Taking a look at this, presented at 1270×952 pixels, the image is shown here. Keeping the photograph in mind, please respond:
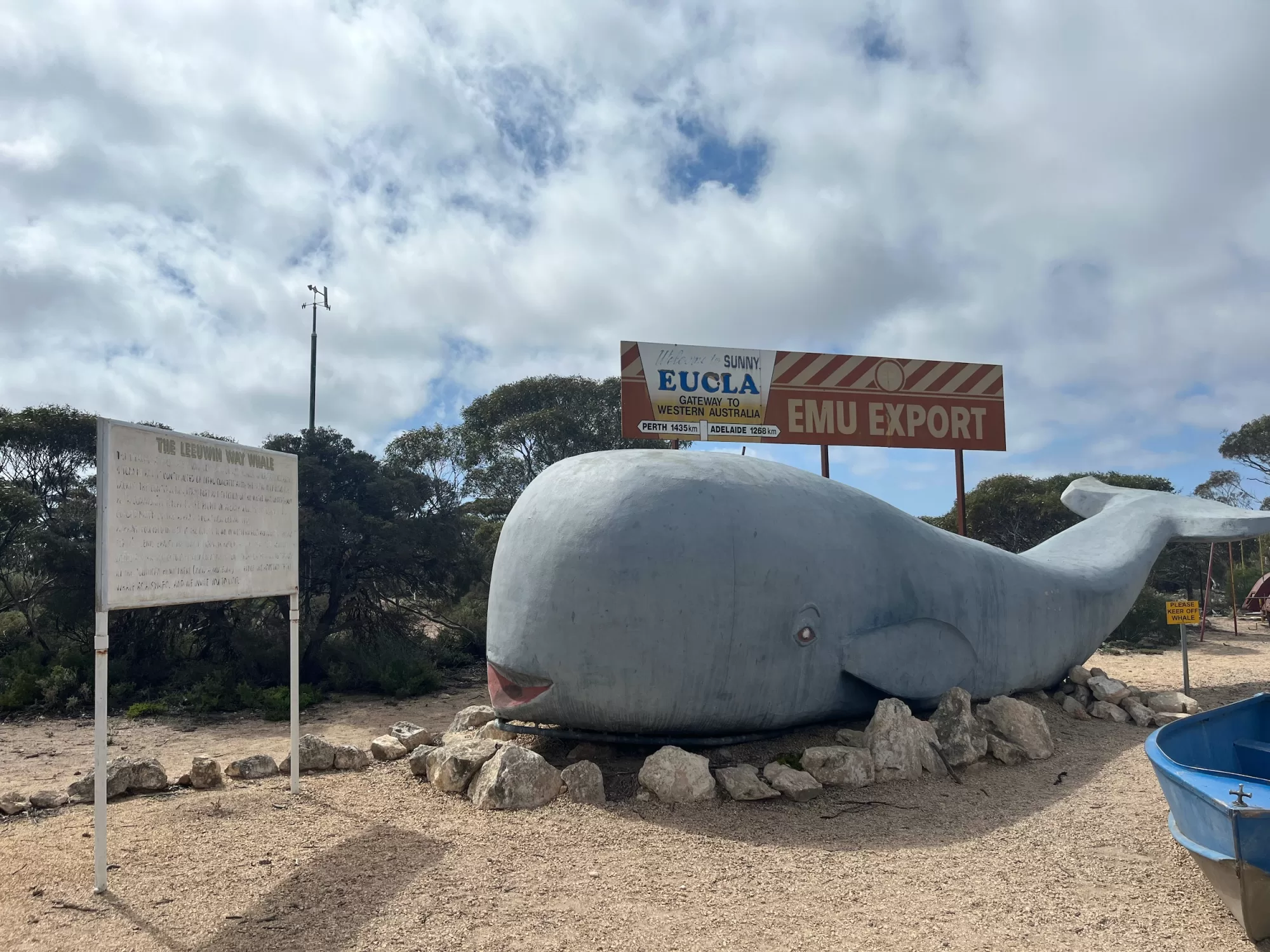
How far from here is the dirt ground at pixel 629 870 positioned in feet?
13.8

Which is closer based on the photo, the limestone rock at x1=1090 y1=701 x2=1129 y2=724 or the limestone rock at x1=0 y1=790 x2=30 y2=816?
the limestone rock at x1=0 y1=790 x2=30 y2=816

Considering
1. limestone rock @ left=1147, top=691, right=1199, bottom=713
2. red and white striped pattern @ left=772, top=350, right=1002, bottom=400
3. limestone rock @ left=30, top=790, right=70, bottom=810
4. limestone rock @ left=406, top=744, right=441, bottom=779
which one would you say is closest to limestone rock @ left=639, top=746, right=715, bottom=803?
limestone rock @ left=406, top=744, right=441, bottom=779

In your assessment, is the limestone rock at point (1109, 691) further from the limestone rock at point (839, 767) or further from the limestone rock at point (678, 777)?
the limestone rock at point (678, 777)

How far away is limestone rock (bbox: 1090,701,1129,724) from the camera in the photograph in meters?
8.88

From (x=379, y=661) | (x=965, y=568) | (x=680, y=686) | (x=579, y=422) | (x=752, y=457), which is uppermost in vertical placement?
(x=579, y=422)

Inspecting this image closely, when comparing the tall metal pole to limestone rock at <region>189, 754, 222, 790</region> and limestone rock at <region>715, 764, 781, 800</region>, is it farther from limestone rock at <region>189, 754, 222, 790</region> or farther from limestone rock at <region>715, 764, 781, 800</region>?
limestone rock at <region>189, 754, 222, 790</region>

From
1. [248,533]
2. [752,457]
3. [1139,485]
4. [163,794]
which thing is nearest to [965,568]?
[752,457]

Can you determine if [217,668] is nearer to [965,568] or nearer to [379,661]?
[379,661]

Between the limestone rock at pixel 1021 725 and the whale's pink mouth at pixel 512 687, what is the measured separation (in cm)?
404

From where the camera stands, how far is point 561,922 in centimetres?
433

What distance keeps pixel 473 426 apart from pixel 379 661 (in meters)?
14.2

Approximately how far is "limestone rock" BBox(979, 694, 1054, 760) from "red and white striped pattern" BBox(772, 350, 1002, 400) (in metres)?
5.41

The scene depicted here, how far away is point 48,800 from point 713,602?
17.4 feet

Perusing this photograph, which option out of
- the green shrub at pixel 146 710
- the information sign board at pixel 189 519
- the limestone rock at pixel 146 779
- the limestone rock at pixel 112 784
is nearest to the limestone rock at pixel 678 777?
the information sign board at pixel 189 519
